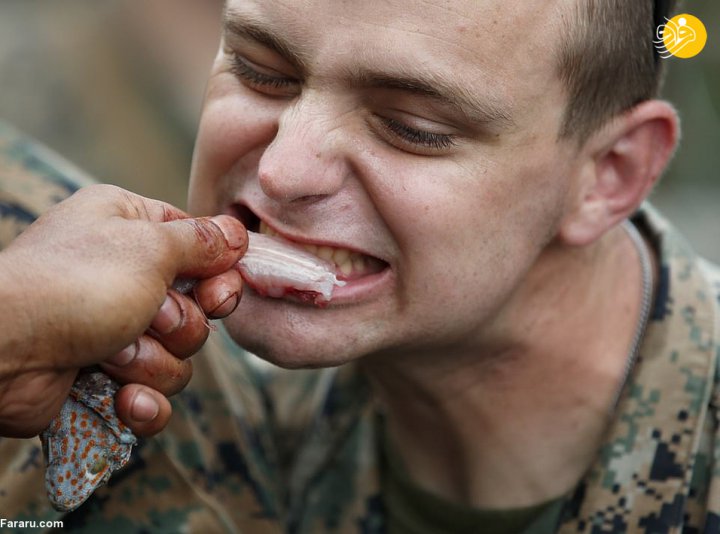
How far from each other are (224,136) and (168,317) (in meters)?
0.96

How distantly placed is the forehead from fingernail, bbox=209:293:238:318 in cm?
78

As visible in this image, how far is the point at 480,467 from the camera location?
409 cm

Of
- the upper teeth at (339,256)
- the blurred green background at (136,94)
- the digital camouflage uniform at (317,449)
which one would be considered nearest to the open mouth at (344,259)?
the upper teeth at (339,256)

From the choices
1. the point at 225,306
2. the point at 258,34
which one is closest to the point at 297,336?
the point at 225,306

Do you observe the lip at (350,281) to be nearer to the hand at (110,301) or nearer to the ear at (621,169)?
the hand at (110,301)

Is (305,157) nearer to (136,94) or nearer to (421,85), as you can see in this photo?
(421,85)

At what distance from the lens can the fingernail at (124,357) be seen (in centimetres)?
272

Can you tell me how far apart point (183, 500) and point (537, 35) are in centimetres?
216

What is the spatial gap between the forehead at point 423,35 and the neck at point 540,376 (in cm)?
93

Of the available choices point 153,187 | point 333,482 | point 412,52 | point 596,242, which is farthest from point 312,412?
point 153,187

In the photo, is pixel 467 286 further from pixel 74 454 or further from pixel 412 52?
pixel 74 454

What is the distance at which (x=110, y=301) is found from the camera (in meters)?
2.53

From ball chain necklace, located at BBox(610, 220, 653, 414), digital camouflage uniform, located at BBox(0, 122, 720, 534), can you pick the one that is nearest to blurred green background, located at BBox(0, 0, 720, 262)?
ball chain necklace, located at BBox(610, 220, 653, 414)

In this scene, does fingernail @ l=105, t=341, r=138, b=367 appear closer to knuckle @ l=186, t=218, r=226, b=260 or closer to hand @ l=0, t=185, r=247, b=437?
hand @ l=0, t=185, r=247, b=437
